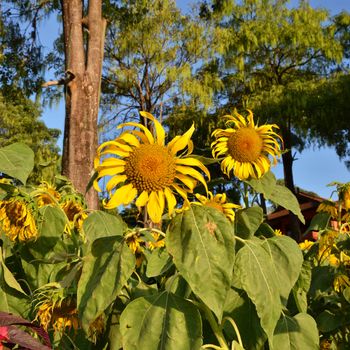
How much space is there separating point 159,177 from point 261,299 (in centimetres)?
26

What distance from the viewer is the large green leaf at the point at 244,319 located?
1064 mm

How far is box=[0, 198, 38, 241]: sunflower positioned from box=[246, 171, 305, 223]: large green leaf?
0.47 m

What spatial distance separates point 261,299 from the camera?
912 mm

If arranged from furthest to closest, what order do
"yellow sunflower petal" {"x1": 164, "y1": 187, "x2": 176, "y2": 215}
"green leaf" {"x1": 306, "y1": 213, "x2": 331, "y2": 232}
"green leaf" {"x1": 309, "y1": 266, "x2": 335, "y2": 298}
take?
"green leaf" {"x1": 306, "y1": 213, "x2": 331, "y2": 232} < "green leaf" {"x1": 309, "y1": 266, "x2": 335, "y2": 298} < "yellow sunflower petal" {"x1": 164, "y1": 187, "x2": 176, "y2": 215}

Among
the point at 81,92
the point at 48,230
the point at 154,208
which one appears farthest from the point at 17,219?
the point at 81,92

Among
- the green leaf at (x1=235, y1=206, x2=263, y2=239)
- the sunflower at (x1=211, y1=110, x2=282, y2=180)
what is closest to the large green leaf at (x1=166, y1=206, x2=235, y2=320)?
the green leaf at (x1=235, y1=206, x2=263, y2=239)

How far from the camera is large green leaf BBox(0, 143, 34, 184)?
101 cm

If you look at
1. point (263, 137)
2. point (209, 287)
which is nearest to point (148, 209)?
point (209, 287)

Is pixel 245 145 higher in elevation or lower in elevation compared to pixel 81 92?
lower

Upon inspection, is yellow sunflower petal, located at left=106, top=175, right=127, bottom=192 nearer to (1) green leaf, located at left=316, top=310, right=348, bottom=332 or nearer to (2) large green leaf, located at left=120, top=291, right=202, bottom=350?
(2) large green leaf, located at left=120, top=291, right=202, bottom=350

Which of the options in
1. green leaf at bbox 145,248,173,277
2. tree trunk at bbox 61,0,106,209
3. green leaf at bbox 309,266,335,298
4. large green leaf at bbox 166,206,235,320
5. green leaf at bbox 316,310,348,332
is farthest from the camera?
tree trunk at bbox 61,0,106,209

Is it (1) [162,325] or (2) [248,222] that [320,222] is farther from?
(1) [162,325]

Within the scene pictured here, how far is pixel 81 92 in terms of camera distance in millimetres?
5570

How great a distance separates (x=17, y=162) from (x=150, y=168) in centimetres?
25
